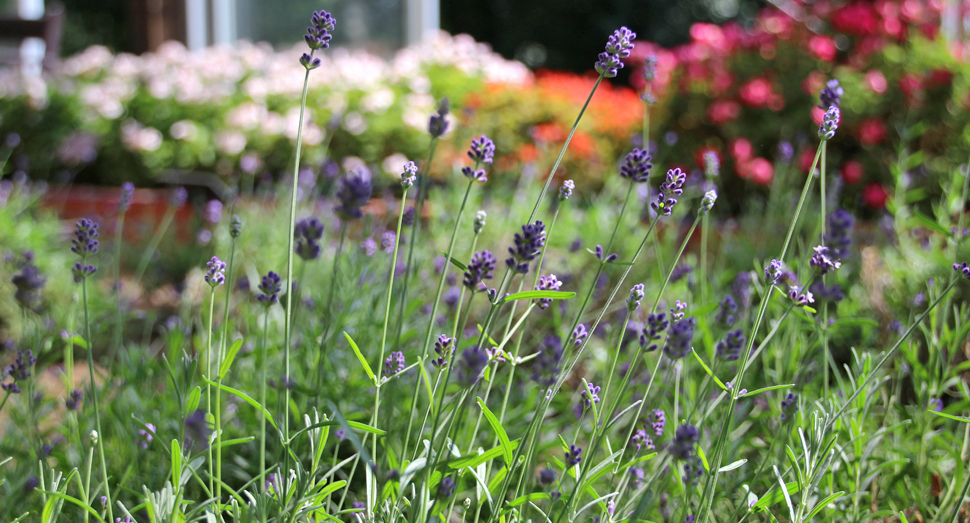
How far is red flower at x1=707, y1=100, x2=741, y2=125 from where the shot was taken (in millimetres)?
4270

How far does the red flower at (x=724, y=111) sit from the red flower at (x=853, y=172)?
29.2 inches

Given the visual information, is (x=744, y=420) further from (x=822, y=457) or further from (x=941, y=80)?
(x=941, y=80)

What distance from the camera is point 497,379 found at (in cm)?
190

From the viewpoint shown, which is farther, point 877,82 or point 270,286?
point 877,82

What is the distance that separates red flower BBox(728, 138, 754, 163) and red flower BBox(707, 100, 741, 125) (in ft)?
0.59

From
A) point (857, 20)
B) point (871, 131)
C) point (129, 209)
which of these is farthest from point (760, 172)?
point (129, 209)

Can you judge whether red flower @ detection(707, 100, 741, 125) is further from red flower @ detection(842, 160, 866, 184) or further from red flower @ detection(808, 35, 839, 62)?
red flower @ detection(842, 160, 866, 184)

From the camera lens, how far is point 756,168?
3883 mm

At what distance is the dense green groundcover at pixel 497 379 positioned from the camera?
94cm

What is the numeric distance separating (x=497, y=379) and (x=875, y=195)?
3022 millimetres

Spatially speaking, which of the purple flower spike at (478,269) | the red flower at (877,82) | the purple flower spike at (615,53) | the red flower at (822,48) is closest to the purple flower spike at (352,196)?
the purple flower spike at (478,269)

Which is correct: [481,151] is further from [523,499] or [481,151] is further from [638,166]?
[523,499]

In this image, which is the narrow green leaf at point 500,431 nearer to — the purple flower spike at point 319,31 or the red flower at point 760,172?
the purple flower spike at point 319,31

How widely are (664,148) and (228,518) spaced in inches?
150
